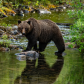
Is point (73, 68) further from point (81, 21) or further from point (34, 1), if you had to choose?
point (34, 1)

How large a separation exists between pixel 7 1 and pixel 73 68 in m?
23.7

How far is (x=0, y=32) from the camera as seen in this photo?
1206cm

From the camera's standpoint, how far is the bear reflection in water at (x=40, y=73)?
530 cm

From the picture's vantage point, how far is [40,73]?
6.03 metres

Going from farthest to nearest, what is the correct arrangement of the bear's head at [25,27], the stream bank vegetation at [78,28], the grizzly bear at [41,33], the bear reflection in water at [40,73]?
the stream bank vegetation at [78,28]
the grizzly bear at [41,33]
the bear's head at [25,27]
the bear reflection in water at [40,73]

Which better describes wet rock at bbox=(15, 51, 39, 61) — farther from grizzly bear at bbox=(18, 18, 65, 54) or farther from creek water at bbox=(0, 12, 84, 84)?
grizzly bear at bbox=(18, 18, 65, 54)

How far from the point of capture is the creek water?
5387 millimetres

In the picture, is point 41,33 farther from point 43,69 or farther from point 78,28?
point 43,69

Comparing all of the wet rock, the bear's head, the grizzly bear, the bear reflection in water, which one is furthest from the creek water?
the bear's head

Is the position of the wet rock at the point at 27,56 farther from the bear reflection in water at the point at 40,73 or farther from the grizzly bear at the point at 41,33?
the grizzly bear at the point at 41,33

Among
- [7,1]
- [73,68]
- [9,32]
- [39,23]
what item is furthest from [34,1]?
[73,68]

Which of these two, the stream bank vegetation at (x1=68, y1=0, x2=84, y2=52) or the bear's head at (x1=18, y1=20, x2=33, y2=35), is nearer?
the bear's head at (x1=18, y1=20, x2=33, y2=35)

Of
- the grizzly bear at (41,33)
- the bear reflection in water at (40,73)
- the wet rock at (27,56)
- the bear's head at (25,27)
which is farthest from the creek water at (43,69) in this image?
the bear's head at (25,27)

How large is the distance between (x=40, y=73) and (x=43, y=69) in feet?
1.76
